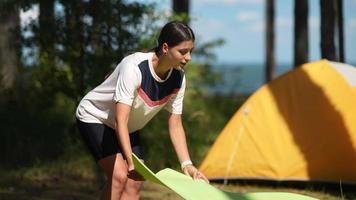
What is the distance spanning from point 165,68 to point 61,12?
478 centimetres

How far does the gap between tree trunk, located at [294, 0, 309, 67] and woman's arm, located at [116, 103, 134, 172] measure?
9644 millimetres

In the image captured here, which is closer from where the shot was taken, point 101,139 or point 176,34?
point 176,34

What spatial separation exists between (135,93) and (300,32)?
9.98 m

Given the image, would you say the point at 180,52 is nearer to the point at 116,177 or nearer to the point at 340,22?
the point at 116,177

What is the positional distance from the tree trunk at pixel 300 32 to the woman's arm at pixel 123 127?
9644 mm

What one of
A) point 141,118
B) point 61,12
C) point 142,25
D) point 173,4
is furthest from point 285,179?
point 173,4

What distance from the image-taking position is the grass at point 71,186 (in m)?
7.85

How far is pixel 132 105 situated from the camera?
4367 millimetres

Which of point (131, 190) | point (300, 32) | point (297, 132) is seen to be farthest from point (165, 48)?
point (300, 32)

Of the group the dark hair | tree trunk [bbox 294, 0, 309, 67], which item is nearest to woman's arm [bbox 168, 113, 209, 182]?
the dark hair

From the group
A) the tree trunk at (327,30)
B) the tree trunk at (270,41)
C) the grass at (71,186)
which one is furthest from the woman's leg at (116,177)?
the tree trunk at (270,41)

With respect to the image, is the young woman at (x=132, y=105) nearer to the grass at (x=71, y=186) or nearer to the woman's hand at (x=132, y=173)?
the woman's hand at (x=132, y=173)

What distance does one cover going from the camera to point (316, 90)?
8250 mm

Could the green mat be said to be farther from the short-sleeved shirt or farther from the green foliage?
the green foliage
